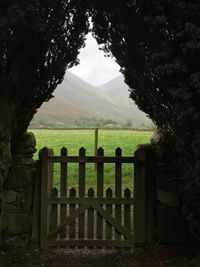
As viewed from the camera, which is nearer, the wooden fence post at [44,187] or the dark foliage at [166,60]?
the dark foliage at [166,60]

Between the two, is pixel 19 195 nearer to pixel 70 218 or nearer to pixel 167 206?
pixel 70 218

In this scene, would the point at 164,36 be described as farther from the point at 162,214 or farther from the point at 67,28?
the point at 162,214

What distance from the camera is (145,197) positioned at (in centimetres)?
614

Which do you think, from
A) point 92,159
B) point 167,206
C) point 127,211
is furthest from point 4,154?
point 167,206

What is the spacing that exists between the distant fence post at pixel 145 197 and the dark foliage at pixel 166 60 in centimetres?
60

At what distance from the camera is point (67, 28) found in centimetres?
596

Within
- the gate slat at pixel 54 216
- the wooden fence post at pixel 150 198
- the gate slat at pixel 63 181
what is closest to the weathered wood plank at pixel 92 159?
the gate slat at pixel 63 181

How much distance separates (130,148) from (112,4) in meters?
9.25

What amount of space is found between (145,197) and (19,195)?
5.83 feet

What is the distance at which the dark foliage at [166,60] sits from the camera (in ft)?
14.0

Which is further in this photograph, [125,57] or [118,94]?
[118,94]

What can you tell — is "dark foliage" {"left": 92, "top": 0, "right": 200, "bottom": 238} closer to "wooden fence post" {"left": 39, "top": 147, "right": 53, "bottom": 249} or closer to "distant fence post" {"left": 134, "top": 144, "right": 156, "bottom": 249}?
"distant fence post" {"left": 134, "top": 144, "right": 156, "bottom": 249}

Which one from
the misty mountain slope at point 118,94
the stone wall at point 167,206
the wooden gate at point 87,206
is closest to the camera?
the stone wall at point 167,206

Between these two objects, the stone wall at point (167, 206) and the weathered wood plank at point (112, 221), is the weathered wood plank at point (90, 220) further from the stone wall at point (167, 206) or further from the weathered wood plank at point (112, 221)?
the stone wall at point (167, 206)
